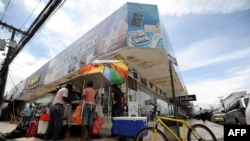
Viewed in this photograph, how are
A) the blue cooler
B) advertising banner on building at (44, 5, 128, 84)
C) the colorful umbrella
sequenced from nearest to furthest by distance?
the blue cooler → the colorful umbrella → advertising banner on building at (44, 5, 128, 84)

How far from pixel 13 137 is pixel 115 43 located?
6965mm

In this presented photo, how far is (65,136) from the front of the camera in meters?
5.54

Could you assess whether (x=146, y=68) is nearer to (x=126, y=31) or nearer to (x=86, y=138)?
(x=126, y=31)

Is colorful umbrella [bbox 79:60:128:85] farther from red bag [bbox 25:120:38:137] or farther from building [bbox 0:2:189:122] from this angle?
red bag [bbox 25:120:38:137]

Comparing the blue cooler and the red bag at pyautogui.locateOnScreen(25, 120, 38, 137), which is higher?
the blue cooler

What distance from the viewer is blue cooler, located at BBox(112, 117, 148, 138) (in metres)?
4.70

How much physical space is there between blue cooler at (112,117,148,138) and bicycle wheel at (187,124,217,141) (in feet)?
4.43

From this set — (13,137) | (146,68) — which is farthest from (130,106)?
(13,137)

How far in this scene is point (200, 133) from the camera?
363cm

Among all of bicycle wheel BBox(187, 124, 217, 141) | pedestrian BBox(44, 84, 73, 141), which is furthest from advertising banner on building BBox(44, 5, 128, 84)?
bicycle wheel BBox(187, 124, 217, 141)

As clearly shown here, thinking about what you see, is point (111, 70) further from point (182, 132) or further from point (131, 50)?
point (131, 50)

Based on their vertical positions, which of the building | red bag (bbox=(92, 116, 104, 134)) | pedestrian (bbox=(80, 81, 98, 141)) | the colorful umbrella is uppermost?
the building

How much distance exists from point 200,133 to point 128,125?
2.05 meters

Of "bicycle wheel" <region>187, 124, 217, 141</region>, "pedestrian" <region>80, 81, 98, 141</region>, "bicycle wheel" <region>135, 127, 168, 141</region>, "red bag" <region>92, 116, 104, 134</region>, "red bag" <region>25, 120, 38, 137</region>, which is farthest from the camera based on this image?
"red bag" <region>25, 120, 38, 137</region>
